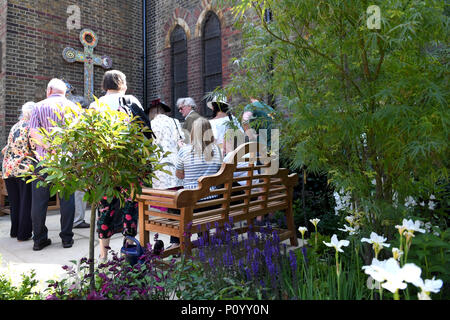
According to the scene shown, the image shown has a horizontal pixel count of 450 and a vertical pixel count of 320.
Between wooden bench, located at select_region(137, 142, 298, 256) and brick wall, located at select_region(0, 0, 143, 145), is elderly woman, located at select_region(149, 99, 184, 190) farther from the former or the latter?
brick wall, located at select_region(0, 0, 143, 145)

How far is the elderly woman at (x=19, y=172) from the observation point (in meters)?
4.03

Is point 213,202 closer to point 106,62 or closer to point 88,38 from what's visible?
point 106,62

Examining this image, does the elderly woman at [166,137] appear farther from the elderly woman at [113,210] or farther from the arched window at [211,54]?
the arched window at [211,54]

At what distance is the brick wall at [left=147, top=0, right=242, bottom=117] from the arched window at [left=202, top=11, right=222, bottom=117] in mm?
139

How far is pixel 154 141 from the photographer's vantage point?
3.86m

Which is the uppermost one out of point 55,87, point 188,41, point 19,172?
point 188,41

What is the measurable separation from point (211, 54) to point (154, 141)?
5.44 meters

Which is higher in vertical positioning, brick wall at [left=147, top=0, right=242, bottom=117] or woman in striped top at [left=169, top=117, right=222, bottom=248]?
brick wall at [left=147, top=0, right=242, bottom=117]

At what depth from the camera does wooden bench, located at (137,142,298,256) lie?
8.25 feet

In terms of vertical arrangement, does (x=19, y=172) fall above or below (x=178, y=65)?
below

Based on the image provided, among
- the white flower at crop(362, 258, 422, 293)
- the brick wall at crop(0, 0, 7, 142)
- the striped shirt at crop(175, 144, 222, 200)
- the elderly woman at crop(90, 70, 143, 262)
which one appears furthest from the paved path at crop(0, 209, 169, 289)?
the brick wall at crop(0, 0, 7, 142)

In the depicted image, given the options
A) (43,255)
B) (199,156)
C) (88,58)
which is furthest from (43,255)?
(88,58)

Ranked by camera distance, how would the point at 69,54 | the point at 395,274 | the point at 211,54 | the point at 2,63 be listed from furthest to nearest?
1. the point at 211,54
2. the point at 69,54
3. the point at 2,63
4. the point at 395,274
